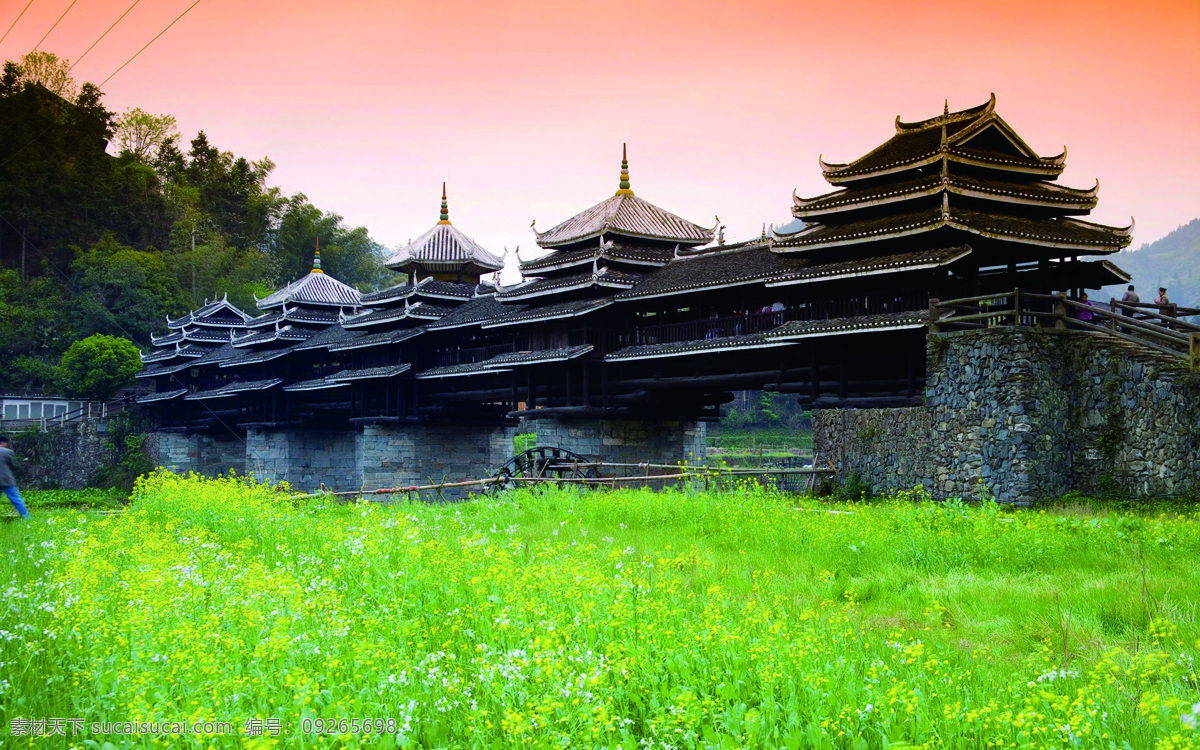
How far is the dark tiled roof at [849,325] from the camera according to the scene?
1920cm

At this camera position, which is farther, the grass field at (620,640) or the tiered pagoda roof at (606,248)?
the tiered pagoda roof at (606,248)

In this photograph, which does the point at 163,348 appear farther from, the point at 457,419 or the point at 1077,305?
the point at 1077,305

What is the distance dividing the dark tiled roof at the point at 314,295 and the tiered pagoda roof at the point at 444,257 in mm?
6472

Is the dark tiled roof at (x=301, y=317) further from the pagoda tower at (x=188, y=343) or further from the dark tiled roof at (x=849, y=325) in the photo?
the dark tiled roof at (x=849, y=325)

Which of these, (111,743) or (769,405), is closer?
(111,743)

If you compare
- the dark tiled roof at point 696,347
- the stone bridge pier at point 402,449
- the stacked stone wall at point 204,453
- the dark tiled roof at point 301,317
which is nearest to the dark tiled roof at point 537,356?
the dark tiled roof at point 696,347

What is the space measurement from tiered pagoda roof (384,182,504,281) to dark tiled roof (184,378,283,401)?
757 centimetres

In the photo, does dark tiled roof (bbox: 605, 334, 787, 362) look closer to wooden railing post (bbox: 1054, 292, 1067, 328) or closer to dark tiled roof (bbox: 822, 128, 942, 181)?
dark tiled roof (bbox: 822, 128, 942, 181)

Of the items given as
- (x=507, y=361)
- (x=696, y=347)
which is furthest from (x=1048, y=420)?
(x=507, y=361)

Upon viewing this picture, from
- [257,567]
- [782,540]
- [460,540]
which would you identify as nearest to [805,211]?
[782,540]

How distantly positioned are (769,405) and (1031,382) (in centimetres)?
4759

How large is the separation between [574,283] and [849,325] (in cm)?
1062

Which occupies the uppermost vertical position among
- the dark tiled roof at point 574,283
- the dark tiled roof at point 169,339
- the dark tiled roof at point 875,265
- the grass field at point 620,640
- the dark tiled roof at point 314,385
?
the dark tiled roof at point 169,339

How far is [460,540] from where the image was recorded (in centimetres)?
1027
